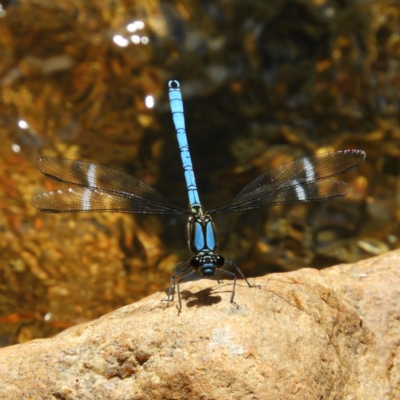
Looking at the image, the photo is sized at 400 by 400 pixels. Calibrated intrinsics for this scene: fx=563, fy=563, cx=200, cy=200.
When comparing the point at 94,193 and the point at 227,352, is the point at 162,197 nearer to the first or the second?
the point at 94,193

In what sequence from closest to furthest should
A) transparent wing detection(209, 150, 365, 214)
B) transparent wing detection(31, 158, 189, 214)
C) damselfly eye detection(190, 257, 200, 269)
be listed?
damselfly eye detection(190, 257, 200, 269) → transparent wing detection(31, 158, 189, 214) → transparent wing detection(209, 150, 365, 214)

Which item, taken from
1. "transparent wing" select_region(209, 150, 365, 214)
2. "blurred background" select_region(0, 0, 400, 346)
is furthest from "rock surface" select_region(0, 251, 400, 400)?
"blurred background" select_region(0, 0, 400, 346)

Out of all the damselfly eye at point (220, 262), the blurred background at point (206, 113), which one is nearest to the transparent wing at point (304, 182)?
the damselfly eye at point (220, 262)

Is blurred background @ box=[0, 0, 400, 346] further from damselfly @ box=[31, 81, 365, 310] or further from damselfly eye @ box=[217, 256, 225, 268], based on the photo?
damselfly eye @ box=[217, 256, 225, 268]

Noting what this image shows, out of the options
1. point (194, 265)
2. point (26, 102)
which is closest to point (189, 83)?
point (26, 102)

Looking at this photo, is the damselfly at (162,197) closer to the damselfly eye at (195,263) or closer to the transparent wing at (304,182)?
the transparent wing at (304,182)

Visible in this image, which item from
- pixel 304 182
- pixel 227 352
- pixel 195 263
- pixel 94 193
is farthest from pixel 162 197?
pixel 227 352

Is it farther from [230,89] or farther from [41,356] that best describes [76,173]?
[230,89]
